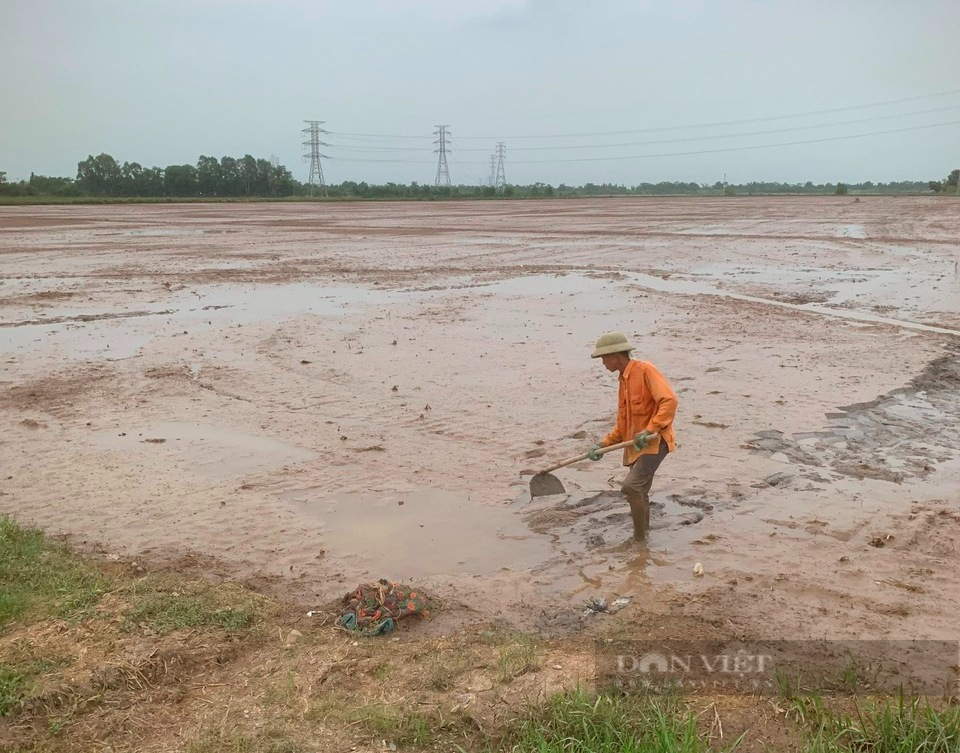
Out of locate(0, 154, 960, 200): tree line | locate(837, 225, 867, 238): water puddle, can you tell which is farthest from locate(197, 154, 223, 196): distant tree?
locate(837, 225, 867, 238): water puddle

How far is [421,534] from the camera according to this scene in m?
5.35

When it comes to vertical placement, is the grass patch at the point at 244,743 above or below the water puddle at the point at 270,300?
below

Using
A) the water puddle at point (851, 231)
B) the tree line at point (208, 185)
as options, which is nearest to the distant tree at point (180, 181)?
the tree line at point (208, 185)

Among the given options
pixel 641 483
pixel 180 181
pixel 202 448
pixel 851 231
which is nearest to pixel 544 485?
pixel 641 483

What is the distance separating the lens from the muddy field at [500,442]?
4637 millimetres

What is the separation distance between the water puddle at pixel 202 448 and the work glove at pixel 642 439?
3.15 m

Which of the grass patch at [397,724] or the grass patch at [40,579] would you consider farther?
the grass patch at [40,579]

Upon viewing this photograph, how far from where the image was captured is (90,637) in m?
3.79

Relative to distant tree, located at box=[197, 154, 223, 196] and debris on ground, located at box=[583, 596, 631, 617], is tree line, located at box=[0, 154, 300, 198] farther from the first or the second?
debris on ground, located at box=[583, 596, 631, 617]

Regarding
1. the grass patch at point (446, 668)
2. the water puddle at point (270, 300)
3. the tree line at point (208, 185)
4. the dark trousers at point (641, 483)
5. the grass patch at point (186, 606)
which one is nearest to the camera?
the grass patch at point (446, 668)

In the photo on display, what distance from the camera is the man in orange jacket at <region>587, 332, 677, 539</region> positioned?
4.71 meters

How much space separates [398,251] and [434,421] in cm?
1581

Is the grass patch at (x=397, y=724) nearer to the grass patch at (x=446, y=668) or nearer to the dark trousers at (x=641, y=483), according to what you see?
the grass patch at (x=446, y=668)

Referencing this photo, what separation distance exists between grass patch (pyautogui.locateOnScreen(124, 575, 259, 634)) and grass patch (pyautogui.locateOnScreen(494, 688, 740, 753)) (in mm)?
1703
